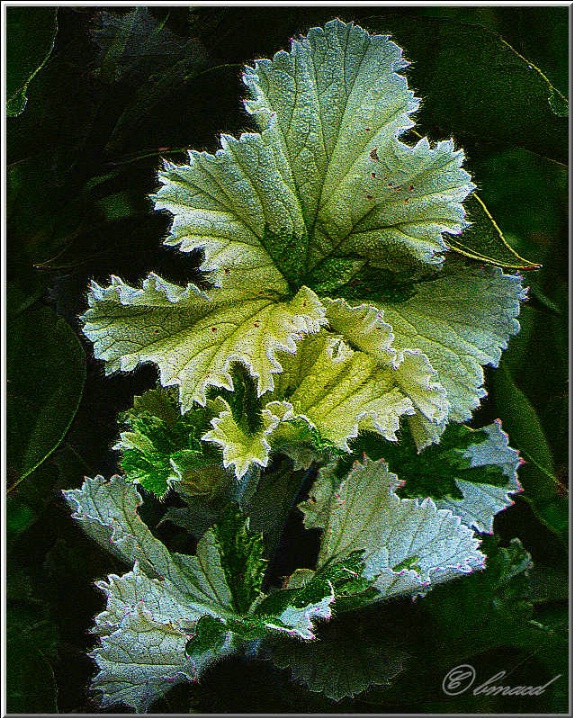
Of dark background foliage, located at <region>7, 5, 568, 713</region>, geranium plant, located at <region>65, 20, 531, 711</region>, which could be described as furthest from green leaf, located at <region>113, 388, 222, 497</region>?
dark background foliage, located at <region>7, 5, 568, 713</region>

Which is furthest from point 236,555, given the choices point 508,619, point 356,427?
point 508,619

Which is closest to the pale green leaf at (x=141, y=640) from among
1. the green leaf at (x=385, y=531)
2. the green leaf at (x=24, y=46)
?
the green leaf at (x=385, y=531)

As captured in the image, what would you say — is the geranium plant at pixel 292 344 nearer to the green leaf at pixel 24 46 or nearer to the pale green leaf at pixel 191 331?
the pale green leaf at pixel 191 331

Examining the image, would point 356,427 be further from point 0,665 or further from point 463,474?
point 0,665

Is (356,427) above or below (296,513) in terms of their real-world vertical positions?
above

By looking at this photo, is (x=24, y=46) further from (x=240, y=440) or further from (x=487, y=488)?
(x=487, y=488)

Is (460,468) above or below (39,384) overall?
below

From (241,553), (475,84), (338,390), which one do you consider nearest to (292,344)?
(338,390)
